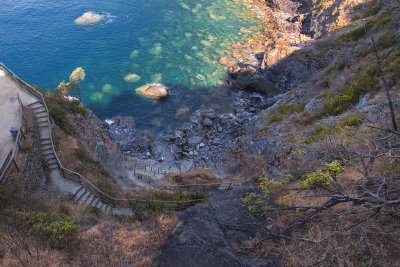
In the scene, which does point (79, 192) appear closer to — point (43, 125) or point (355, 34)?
point (43, 125)

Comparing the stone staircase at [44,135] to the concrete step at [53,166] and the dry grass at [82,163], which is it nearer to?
the concrete step at [53,166]

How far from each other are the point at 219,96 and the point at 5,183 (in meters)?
29.4

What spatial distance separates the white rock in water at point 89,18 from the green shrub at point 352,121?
1788 inches

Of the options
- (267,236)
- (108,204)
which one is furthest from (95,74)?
(267,236)

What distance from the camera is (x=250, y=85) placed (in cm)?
4569

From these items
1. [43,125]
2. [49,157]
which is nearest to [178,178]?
[49,157]

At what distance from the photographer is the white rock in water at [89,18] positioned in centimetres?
5759

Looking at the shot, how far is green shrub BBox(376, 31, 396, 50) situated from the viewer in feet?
109

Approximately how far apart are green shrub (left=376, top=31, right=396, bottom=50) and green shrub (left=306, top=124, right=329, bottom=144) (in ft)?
39.6

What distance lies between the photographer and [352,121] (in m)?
26.5

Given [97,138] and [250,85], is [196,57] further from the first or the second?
[97,138]

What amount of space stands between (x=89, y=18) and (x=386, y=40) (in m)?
44.9

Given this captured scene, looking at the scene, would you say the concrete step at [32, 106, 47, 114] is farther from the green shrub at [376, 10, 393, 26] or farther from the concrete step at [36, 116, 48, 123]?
the green shrub at [376, 10, 393, 26]

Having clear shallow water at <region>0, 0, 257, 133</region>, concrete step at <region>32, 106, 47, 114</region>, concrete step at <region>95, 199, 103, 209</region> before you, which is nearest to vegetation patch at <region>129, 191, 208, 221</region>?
concrete step at <region>95, 199, 103, 209</region>
